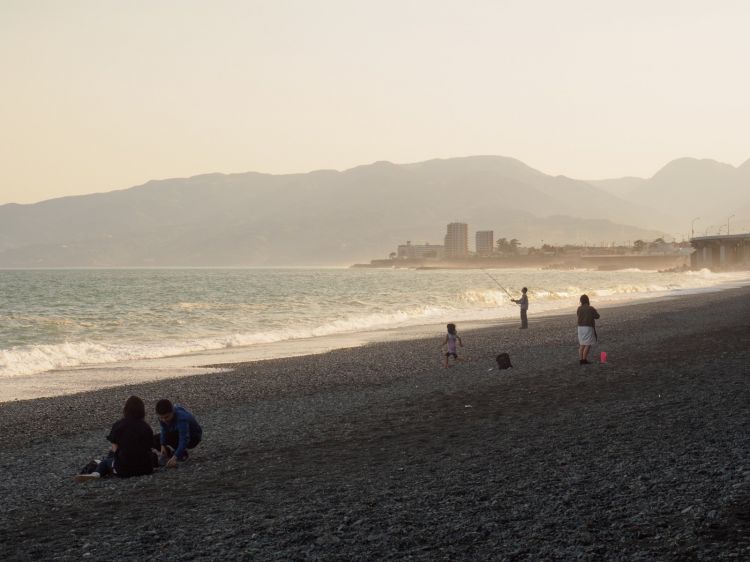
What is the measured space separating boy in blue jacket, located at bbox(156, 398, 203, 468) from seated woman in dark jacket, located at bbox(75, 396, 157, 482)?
0.37 m

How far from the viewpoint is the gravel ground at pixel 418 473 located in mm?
6594

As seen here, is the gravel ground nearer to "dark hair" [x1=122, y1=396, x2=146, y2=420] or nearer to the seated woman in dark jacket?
the seated woman in dark jacket

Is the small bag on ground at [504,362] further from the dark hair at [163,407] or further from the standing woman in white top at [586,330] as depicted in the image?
the dark hair at [163,407]

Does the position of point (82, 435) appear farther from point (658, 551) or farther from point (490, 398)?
point (658, 551)

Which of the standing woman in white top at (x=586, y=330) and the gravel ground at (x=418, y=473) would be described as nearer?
the gravel ground at (x=418, y=473)

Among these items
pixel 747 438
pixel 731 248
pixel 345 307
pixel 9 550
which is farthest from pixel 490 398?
pixel 731 248

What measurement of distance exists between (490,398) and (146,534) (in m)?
8.54

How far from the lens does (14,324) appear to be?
156ft

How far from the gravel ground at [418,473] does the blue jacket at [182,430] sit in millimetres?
321

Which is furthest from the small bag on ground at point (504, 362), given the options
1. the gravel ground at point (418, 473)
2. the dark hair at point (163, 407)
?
the dark hair at point (163, 407)

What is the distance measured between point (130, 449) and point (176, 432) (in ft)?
2.66

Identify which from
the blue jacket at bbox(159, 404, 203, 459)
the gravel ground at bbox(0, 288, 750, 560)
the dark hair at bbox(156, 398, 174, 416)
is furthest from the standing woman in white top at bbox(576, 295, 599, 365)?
the dark hair at bbox(156, 398, 174, 416)

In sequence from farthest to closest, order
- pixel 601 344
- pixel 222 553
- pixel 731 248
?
1. pixel 731 248
2. pixel 601 344
3. pixel 222 553

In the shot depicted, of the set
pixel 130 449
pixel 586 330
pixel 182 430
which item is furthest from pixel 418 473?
pixel 586 330
